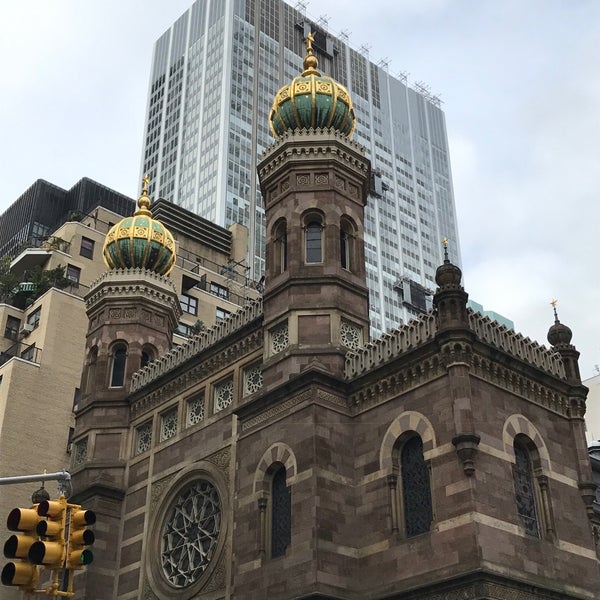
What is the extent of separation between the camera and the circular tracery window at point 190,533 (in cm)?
2909

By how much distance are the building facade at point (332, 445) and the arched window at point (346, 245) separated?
1.9 inches

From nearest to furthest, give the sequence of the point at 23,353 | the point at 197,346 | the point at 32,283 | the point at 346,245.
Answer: the point at 346,245
the point at 197,346
the point at 23,353
the point at 32,283

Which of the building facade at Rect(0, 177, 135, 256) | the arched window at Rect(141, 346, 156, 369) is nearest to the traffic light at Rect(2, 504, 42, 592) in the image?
A: the arched window at Rect(141, 346, 156, 369)

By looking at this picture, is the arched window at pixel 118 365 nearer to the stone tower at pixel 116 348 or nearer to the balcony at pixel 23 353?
the stone tower at pixel 116 348

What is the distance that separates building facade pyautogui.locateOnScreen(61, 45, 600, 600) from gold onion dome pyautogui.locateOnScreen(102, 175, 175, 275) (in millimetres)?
5644

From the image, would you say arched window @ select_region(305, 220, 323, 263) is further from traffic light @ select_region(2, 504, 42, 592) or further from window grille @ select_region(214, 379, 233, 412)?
traffic light @ select_region(2, 504, 42, 592)

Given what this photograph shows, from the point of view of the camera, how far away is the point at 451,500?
2303 cm

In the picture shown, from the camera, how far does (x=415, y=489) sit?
2445 centimetres

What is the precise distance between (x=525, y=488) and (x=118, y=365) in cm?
1753

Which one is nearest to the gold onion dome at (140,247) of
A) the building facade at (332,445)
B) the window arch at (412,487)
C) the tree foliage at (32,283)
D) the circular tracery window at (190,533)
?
the building facade at (332,445)

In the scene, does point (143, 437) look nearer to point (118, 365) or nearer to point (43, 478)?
point (118, 365)

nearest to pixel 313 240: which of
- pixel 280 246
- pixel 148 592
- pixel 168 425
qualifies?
pixel 280 246

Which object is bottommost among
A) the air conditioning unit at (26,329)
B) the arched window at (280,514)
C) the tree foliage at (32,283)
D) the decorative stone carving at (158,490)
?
the arched window at (280,514)

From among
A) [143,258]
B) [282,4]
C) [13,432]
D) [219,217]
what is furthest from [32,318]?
[282,4]
